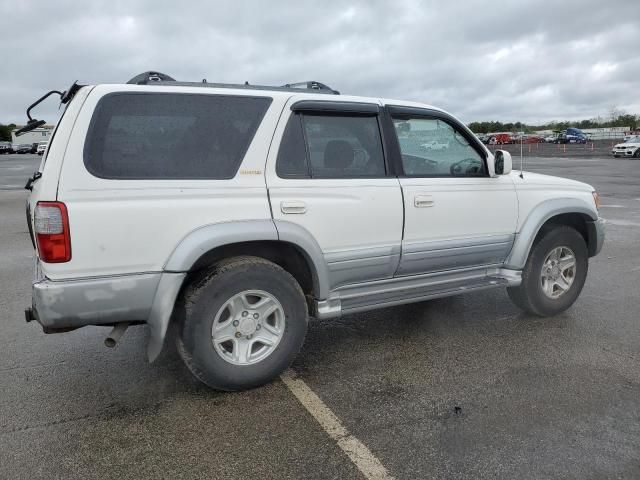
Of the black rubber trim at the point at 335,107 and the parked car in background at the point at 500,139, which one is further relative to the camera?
the parked car in background at the point at 500,139

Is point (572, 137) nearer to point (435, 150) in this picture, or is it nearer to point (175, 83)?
point (435, 150)

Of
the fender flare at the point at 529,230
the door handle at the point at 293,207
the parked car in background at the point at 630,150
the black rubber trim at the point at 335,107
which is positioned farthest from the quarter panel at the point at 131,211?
the parked car in background at the point at 630,150

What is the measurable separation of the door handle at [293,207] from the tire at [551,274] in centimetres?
233

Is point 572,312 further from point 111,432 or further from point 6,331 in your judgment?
point 6,331

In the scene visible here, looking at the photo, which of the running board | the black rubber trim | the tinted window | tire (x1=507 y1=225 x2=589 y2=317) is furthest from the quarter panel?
tire (x1=507 y1=225 x2=589 y2=317)

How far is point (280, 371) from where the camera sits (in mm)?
3652

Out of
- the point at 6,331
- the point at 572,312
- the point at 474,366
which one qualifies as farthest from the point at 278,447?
the point at 572,312

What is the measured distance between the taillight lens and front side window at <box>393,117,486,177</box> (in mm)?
2346

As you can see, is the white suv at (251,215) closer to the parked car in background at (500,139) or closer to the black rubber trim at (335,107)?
the black rubber trim at (335,107)

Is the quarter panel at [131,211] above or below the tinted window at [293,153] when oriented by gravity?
below

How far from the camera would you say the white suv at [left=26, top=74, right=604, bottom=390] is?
10.1ft

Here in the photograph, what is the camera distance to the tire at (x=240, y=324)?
3320 millimetres

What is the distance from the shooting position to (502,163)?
4422 millimetres

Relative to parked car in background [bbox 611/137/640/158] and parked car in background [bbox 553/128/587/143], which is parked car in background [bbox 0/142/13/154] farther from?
parked car in background [bbox 553/128/587/143]
